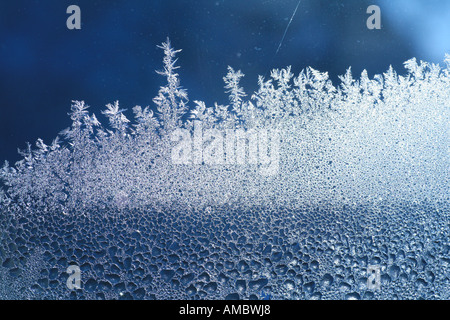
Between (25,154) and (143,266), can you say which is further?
(25,154)

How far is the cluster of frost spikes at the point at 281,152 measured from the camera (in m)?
0.77

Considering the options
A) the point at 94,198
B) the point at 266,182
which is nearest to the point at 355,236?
the point at 266,182

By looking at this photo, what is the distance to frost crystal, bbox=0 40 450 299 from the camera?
69cm

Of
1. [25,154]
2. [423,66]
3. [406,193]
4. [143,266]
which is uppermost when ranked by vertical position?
[423,66]

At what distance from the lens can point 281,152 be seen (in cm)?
79

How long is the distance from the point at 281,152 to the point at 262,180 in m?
0.08

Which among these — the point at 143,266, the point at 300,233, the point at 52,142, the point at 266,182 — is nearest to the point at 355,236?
the point at 300,233

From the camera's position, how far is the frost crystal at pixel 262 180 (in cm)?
69

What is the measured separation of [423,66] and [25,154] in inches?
37.8

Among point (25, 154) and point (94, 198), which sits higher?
point (25, 154)

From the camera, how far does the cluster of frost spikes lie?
30.2 inches

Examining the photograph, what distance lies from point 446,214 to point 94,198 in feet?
2.49

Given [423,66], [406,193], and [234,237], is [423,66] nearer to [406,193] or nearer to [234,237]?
[406,193]

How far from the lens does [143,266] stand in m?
0.68
